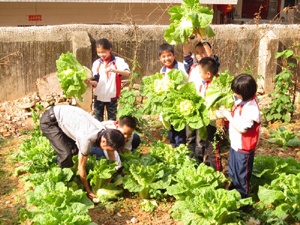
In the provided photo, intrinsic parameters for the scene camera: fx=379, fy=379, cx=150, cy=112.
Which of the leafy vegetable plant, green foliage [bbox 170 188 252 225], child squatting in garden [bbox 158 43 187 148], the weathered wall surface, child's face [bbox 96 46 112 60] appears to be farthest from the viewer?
the weathered wall surface

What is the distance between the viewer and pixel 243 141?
171 inches

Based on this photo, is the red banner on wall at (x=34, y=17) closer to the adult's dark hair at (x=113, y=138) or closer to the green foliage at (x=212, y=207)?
the adult's dark hair at (x=113, y=138)

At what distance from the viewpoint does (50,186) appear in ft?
14.6

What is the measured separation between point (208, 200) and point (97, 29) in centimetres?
472

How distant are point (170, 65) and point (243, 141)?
172 centimetres

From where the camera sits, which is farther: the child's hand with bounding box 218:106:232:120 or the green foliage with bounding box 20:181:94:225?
the child's hand with bounding box 218:106:232:120

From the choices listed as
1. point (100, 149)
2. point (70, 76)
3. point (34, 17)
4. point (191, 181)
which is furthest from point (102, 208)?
point (34, 17)

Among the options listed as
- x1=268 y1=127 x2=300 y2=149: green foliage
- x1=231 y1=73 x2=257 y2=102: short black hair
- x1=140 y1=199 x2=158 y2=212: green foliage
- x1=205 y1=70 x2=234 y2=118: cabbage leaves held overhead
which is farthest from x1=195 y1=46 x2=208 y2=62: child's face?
x1=268 y1=127 x2=300 y2=149: green foliage

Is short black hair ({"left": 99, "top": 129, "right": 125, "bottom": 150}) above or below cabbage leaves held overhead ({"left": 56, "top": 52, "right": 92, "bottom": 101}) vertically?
below

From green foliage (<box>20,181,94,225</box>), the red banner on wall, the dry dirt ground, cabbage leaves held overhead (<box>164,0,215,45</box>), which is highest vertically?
the red banner on wall

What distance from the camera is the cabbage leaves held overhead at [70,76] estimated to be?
532cm

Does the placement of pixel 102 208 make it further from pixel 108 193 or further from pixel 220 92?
pixel 220 92

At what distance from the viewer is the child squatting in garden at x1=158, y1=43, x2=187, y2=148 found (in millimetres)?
5391

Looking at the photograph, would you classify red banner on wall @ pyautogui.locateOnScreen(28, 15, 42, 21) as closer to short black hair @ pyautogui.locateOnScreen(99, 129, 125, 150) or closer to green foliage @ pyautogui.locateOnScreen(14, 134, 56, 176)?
green foliage @ pyautogui.locateOnScreen(14, 134, 56, 176)
